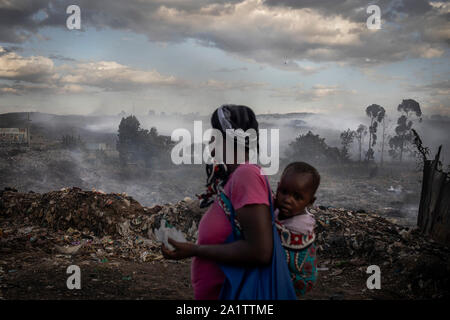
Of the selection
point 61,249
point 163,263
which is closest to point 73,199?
point 61,249

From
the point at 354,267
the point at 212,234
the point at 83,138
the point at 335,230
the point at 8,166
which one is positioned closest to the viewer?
the point at 212,234

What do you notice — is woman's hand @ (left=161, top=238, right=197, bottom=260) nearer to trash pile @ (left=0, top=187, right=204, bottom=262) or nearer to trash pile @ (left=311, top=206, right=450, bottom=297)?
trash pile @ (left=311, top=206, right=450, bottom=297)

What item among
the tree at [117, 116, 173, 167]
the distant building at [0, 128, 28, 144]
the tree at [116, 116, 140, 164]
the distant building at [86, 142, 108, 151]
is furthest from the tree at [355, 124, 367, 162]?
the distant building at [0, 128, 28, 144]

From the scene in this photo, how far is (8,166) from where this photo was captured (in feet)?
53.2

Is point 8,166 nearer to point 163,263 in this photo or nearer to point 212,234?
point 163,263

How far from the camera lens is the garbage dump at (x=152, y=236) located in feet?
15.3

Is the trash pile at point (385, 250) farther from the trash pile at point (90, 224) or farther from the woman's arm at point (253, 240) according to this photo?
the woman's arm at point (253, 240)

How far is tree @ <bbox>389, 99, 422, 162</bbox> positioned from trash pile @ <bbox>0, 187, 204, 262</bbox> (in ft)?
60.0

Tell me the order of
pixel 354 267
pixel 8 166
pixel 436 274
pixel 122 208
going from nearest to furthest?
pixel 436 274 → pixel 354 267 → pixel 122 208 → pixel 8 166

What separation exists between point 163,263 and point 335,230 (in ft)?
10.6

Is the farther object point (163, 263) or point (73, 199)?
point (73, 199)

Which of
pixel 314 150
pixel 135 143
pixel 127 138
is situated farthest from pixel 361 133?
pixel 127 138

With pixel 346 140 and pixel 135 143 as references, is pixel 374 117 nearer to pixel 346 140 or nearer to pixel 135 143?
pixel 346 140

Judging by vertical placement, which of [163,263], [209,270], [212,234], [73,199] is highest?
[212,234]
